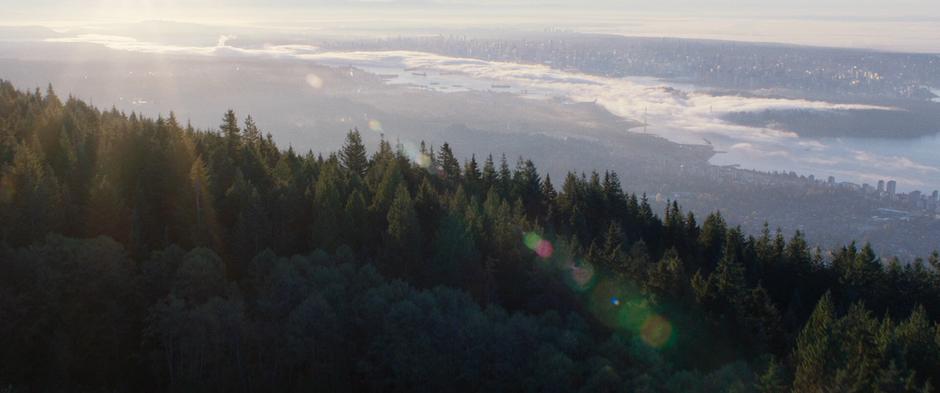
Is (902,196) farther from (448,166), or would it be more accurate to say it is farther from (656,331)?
(656,331)

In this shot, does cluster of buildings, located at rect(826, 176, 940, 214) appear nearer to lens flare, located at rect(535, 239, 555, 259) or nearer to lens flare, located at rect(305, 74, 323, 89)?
lens flare, located at rect(535, 239, 555, 259)

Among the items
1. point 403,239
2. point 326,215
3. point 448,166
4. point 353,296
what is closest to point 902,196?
point 448,166

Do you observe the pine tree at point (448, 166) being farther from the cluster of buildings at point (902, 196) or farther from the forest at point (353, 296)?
the cluster of buildings at point (902, 196)

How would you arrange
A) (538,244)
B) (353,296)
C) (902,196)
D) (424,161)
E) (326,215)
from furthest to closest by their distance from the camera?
(902,196) < (424,161) < (538,244) < (326,215) < (353,296)

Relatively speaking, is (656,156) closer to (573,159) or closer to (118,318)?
(573,159)

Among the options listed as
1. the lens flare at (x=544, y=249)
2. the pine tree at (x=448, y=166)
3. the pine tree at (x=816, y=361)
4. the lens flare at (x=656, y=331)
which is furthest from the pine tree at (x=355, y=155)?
the pine tree at (x=816, y=361)

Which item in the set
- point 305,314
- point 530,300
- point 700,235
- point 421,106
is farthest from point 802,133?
point 305,314
